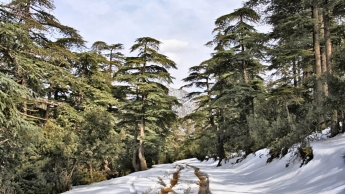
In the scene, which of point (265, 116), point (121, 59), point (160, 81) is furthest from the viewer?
point (121, 59)

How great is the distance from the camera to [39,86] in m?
9.20

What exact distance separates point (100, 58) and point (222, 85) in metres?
9.59

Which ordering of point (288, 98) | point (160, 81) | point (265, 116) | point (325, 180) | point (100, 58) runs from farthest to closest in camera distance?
point (160, 81)
point (100, 58)
point (265, 116)
point (288, 98)
point (325, 180)

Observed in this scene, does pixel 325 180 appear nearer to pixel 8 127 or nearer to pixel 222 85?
pixel 8 127

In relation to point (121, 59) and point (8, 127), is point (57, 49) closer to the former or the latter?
point (8, 127)

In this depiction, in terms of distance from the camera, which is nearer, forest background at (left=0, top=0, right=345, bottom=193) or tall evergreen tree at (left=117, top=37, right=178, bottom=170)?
forest background at (left=0, top=0, right=345, bottom=193)

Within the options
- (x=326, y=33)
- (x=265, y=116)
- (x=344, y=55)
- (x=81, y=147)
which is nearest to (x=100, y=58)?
(x=81, y=147)

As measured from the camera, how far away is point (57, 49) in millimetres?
11195

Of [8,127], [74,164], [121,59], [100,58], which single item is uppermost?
[121,59]

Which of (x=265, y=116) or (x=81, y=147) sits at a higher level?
(x=265, y=116)

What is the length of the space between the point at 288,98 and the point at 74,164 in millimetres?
11384

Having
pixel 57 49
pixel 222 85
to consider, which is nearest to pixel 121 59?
pixel 222 85

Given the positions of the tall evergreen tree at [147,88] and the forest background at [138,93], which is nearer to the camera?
the forest background at [138,93]

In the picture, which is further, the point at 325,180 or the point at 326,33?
the point at 326,33
